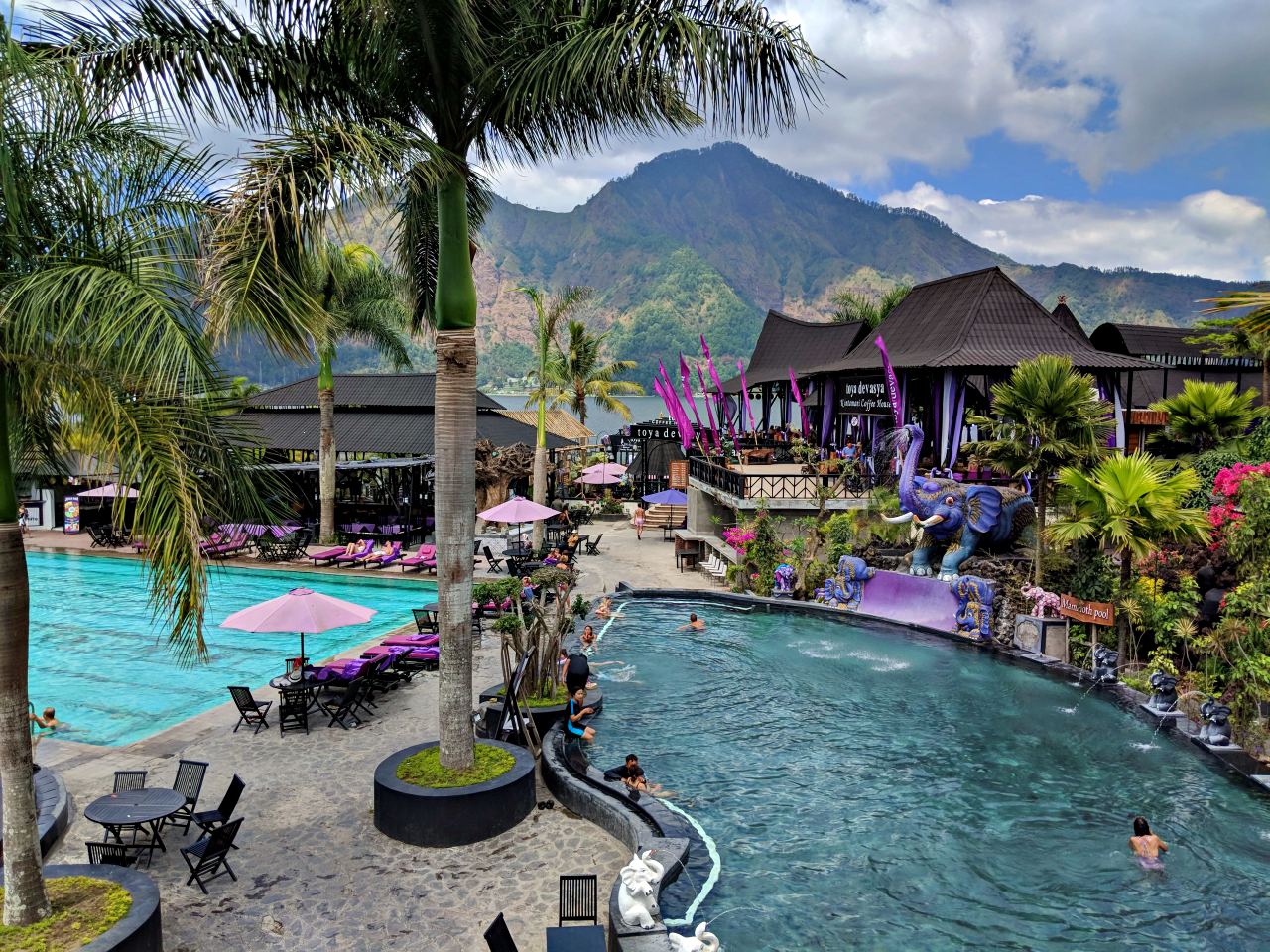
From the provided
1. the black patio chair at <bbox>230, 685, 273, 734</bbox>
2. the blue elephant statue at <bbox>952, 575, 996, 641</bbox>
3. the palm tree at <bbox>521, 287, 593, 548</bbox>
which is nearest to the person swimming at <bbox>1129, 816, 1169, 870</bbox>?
the blue elephant statue at <bbox>952, 575, 996, 641</bbox>

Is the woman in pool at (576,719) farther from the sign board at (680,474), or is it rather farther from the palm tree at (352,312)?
the sign board at (680,474)

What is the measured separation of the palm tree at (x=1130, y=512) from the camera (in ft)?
45.1

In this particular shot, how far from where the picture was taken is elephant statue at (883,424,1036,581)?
1802 cm

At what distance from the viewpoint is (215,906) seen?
7383 mm

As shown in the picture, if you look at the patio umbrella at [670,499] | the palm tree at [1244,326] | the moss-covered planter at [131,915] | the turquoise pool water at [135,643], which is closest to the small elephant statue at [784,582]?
the turquoise pool water at [135,643]

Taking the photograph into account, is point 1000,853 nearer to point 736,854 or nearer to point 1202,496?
point 736,854

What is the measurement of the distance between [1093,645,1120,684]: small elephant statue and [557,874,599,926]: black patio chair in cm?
1081

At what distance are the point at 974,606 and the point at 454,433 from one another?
12615 millimetres

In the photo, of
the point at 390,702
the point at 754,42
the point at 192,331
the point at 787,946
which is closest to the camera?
the point at 192,331

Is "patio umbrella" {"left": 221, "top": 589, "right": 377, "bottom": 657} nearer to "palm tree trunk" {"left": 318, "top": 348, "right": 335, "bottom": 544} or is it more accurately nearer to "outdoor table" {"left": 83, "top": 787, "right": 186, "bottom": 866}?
"outdoor table" {"left": 83, "top": 787, "right": 186, "bottom": 866}

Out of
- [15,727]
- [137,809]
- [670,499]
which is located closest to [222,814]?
[137,809]

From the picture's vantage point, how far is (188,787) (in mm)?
8906

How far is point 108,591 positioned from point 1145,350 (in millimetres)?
37639

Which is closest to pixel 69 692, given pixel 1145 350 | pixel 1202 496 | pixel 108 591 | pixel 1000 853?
pixel 108 591
